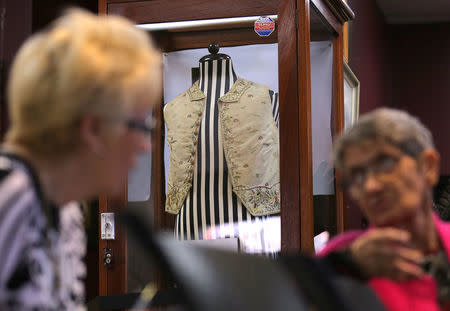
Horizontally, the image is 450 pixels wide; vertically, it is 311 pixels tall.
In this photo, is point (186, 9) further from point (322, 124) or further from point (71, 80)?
point (71, 80)

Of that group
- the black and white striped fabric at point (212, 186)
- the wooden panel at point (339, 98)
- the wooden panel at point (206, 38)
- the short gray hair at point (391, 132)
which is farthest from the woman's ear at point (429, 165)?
the wooden panel at point (339, 98)

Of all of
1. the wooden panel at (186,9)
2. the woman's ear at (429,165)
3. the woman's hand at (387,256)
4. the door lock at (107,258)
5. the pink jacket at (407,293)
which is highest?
the wooden panel at (186,9)

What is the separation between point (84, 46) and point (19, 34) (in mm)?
1933

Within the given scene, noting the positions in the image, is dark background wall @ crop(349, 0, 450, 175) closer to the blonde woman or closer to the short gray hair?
the short gray hair

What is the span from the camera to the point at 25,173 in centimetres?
93

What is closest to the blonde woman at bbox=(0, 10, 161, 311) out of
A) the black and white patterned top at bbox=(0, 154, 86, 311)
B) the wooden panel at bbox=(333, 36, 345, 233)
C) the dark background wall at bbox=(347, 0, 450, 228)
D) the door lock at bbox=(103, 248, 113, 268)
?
the black and white patterned top at bbox=(0, 154, 86, 311)

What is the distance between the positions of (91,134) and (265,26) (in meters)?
2.07

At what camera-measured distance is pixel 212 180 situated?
2938 mm

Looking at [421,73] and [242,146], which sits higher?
[421,73]

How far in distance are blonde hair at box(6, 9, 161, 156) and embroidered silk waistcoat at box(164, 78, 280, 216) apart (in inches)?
75.9

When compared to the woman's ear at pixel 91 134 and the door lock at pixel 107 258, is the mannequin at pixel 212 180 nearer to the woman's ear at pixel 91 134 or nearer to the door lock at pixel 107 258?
the door lock at pixel 107 258

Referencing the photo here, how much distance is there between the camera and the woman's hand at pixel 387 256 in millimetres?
1097

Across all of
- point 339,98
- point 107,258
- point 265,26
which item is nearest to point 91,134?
point 265,26

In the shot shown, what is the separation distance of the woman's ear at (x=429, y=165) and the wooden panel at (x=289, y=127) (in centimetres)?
161
